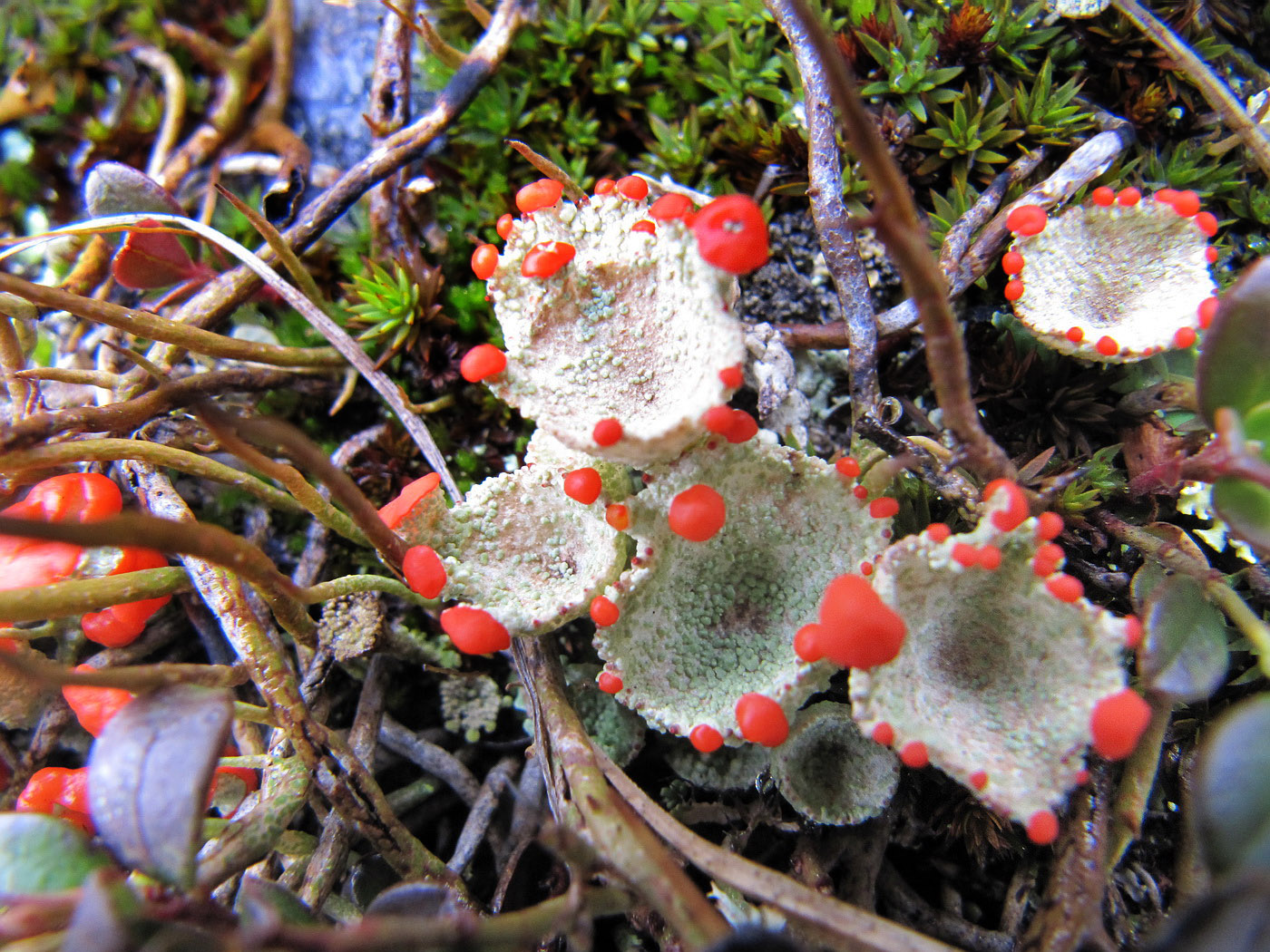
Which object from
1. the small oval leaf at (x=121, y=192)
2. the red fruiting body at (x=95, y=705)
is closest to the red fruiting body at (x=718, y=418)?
the red fruiting body at (x=95, y=705)

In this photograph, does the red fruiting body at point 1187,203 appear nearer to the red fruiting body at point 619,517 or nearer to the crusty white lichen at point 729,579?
the crusty white lichen at point 729,579

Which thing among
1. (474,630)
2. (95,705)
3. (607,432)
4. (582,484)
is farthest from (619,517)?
(95,705)

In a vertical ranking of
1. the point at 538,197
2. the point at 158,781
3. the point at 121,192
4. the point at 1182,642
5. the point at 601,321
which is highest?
the point at 121,192

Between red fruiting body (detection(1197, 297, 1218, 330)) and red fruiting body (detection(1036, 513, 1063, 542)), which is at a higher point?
red fruiting body (detection(1197, 297, 1218, 330))

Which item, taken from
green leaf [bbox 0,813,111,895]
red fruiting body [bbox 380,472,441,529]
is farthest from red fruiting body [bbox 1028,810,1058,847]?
green leaf [bbox 0,813,111,895]

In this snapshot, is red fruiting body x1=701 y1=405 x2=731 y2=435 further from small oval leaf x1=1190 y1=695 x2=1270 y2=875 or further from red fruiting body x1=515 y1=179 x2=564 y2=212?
small oval leaf x1=1190 y1=695 x2=1270 y2=875

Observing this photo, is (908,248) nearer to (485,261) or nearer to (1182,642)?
(485,261)
